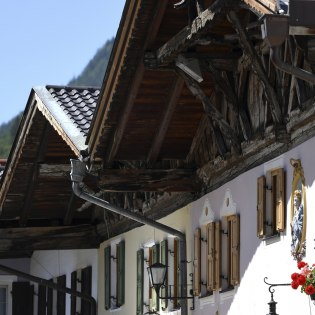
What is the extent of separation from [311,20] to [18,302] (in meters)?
19.3

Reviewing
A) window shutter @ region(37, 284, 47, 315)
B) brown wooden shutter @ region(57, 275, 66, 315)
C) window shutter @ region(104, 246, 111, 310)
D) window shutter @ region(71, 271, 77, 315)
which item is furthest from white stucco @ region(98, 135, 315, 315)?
window shutter @ region(37, 284, 47, 315)

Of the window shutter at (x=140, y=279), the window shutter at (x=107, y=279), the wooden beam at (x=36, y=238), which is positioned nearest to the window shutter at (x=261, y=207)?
the window shutter at (x=140, y=279)

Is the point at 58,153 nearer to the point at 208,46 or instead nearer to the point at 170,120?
the point at 170,120

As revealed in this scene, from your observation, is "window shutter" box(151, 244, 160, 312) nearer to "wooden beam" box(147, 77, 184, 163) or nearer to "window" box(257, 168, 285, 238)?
"wooden beam" box(147, 77, 184, 163)

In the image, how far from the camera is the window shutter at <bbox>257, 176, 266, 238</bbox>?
14820 millimetres

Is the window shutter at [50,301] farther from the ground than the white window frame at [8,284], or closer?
closer

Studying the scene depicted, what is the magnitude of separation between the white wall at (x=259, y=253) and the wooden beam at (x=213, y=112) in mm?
409

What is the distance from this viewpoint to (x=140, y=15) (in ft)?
48.8

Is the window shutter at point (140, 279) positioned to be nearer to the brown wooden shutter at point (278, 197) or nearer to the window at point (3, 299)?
the brown wooden shutter at point (278, 197)

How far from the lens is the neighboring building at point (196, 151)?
13609 millimetres

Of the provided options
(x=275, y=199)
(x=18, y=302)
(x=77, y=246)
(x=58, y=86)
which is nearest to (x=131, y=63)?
(x=275, y=199)

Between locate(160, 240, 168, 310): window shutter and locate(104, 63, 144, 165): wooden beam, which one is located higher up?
locate(104, 63, 144, 165): wooden beam

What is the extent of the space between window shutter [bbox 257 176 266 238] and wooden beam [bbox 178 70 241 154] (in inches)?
35.7

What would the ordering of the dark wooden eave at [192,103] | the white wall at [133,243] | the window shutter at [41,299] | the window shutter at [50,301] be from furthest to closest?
the window shutter at [41,299], the window shutter at [50,301], the white wall at [133,243], the dark wooden eave at [192,103]
